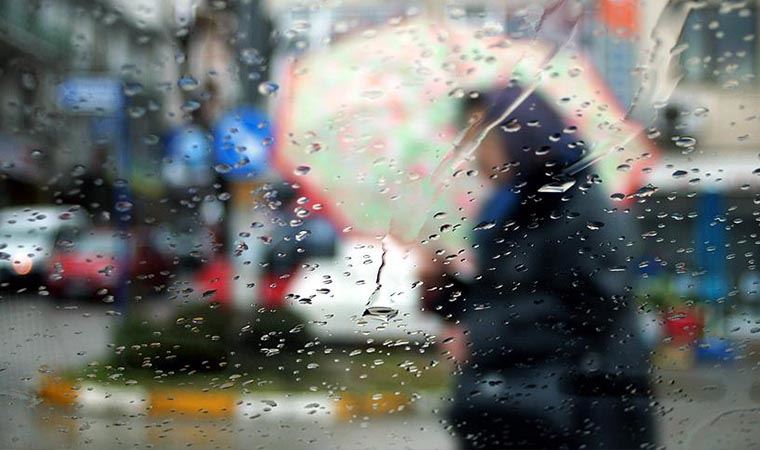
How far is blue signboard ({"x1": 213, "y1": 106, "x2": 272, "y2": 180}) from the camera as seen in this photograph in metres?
1.99

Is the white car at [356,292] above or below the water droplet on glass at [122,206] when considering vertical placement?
below

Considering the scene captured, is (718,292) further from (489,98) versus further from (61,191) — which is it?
(61,191)

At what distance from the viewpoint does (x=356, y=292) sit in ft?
6.74

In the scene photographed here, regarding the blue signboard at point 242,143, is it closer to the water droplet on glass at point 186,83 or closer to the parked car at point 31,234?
the water droplet on glass at point 186,83

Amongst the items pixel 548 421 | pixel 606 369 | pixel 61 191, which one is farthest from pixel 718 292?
pixel 61 191

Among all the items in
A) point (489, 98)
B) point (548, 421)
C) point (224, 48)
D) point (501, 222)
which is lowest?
point (548, 421)

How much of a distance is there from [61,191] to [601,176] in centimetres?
119

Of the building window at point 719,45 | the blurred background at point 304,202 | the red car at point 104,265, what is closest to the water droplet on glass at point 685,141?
the blurred background at point 304,202

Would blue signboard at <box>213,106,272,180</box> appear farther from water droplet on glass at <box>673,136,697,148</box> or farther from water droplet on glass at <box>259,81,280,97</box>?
water droplet on glass at <box>673,136,697,148</box>

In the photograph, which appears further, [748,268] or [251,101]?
[748,268]

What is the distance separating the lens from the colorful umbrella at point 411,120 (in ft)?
6.57

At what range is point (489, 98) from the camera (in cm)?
205

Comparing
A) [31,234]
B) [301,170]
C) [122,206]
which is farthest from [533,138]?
[31,234]

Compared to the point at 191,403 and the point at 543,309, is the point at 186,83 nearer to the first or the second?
the point at 191,403
